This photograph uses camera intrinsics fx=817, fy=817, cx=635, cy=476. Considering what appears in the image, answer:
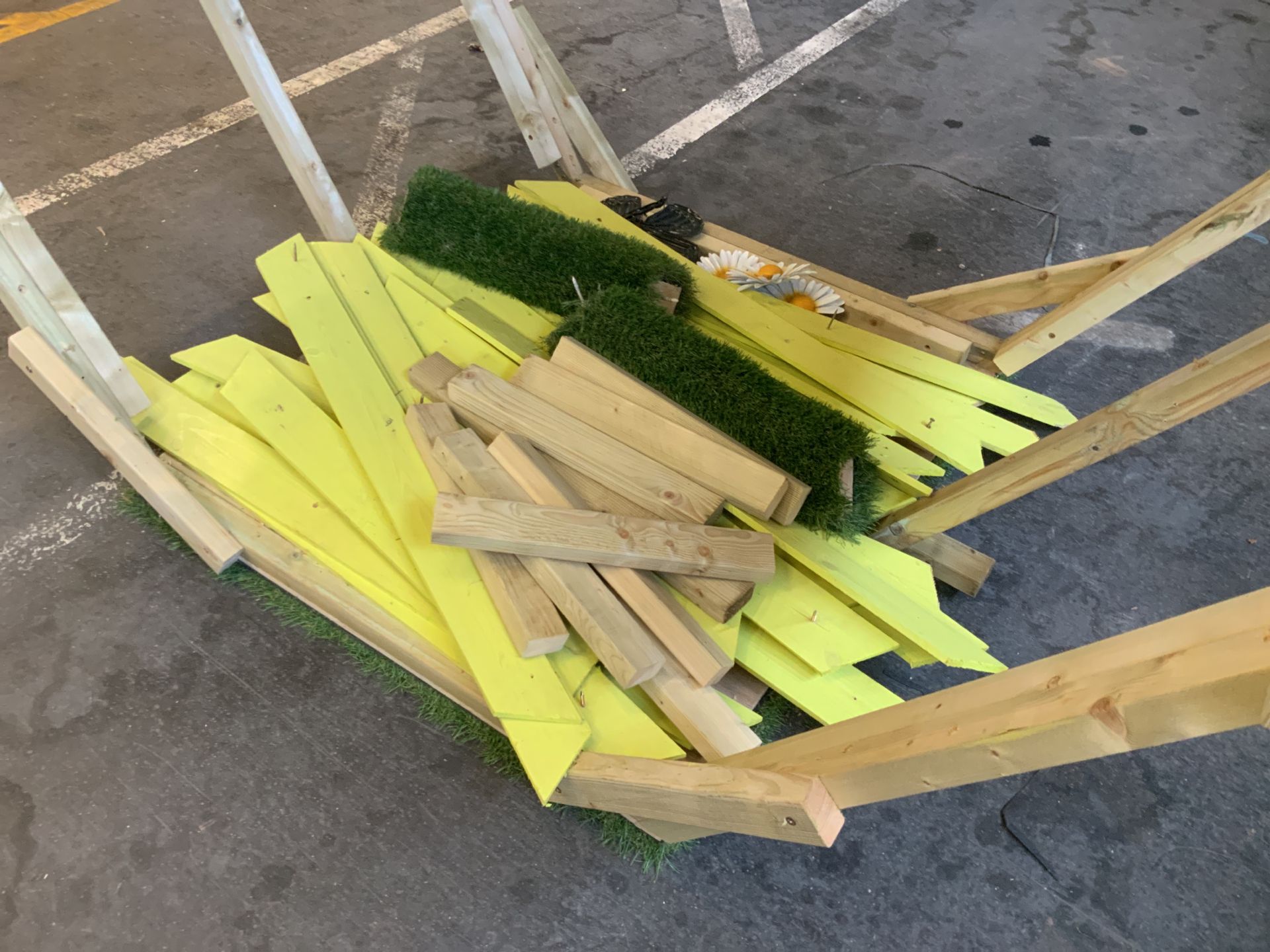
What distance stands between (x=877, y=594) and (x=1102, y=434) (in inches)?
26.4

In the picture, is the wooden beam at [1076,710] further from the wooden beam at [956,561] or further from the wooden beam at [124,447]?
the wooden beam at [124,447]

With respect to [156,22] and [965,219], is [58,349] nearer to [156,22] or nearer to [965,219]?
[156,22]

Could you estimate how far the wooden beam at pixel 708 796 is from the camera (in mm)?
1313

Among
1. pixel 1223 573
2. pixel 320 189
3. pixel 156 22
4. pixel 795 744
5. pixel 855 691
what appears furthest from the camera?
pixel 156 22

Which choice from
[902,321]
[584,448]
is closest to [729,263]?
[902,321]

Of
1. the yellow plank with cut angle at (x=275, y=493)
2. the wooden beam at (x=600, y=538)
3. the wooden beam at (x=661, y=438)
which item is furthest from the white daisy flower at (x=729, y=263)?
the yellow plank with cut angle at (x=275, y=493)

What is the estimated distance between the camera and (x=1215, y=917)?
6.53 ft

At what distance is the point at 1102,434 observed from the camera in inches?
74.0

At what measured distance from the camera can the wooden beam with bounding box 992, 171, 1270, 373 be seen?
2.00 m

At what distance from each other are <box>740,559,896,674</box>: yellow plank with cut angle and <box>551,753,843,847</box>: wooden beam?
0.58 meters

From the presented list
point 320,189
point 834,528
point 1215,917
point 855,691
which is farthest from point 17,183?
point 1215,917

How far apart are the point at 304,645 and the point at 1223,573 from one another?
112 inches

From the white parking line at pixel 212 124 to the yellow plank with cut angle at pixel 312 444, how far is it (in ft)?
4.77

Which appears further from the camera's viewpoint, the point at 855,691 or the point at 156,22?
the point at 156,22
